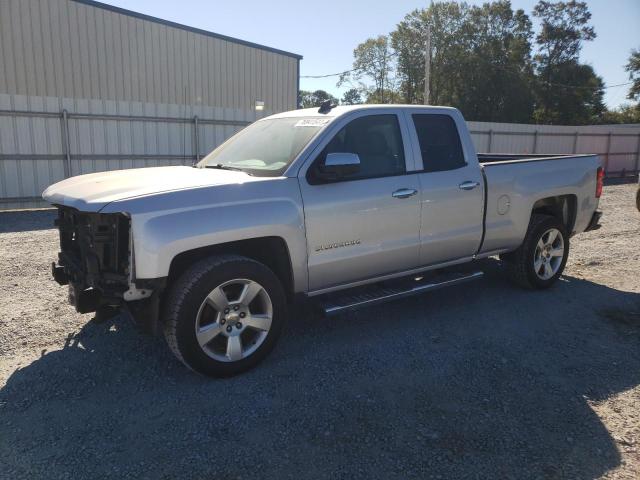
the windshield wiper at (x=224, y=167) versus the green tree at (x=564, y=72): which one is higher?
the green tree at (x=564, y=72)

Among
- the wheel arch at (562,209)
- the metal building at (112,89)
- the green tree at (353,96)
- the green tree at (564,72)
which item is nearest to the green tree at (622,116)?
the green tree at (564,72)

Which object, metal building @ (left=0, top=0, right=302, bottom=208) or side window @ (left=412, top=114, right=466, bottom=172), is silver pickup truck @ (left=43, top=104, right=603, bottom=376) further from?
metal building @ (left=0, top=0, right=302, bottom=208)

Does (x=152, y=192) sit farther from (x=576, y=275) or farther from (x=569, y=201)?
(x=576, y=275)

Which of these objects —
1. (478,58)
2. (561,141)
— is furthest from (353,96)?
(561,141)

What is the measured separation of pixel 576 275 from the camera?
257 inches

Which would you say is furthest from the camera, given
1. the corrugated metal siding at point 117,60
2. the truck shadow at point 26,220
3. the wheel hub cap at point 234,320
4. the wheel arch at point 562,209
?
the corrugated metal siding at point 117,60

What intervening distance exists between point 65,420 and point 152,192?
1.51 m

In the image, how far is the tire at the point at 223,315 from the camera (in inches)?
135

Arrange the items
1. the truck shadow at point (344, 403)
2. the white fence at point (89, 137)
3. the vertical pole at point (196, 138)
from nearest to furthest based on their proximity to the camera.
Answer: the truck shadow at point (344, 403)
the white fence at point (89, 137)
the vertical pole at point (196, 138)

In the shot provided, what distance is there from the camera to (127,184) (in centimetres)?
371

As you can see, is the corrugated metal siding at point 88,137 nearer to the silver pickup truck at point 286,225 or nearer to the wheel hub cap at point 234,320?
the silver pickup truck at point 286,225

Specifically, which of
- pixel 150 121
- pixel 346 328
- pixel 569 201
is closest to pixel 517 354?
pixel 346 328

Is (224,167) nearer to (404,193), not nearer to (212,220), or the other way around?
(212,220)

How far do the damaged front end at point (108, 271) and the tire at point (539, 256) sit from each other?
3980mm
